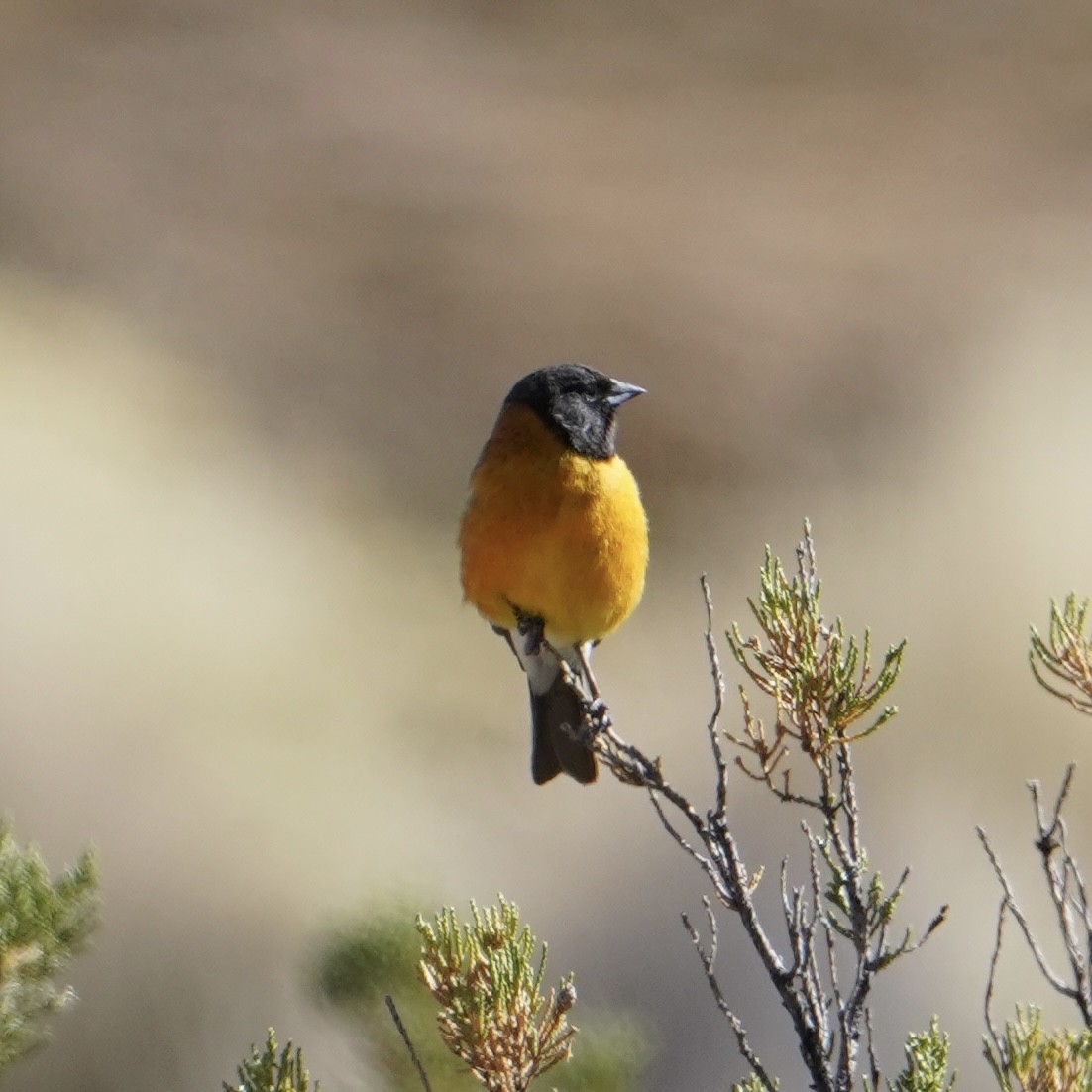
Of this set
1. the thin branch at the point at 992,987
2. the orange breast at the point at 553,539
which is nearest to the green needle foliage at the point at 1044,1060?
the thin branch at the point at 992,987

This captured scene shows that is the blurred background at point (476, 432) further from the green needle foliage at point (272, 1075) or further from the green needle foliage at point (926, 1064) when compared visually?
the green needle foliage at point (926, 1064)

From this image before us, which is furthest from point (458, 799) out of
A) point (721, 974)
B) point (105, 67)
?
point (105, 67)

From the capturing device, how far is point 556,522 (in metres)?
3.68

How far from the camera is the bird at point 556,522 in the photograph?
368 centimetres

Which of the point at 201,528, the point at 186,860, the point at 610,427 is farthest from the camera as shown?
the point at 201,528

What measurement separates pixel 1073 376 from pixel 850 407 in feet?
4.95

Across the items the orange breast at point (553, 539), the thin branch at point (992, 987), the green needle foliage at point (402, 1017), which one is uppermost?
the orange breast at point (553, 539)

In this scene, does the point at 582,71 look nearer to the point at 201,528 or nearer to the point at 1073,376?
the point at 1073,376

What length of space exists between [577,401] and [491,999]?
2.26 metres

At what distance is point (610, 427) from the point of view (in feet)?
13.2

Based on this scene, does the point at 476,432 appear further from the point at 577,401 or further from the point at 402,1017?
the point at 402,1017

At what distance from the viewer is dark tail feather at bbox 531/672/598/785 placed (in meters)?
4.33

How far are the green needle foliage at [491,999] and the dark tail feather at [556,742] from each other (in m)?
2.22

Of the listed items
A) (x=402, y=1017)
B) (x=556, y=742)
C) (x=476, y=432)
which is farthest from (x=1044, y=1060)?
(x=476, y=432)
